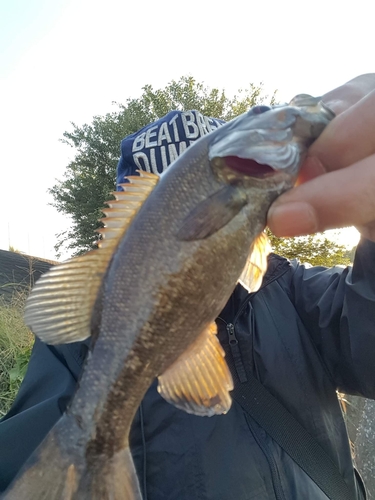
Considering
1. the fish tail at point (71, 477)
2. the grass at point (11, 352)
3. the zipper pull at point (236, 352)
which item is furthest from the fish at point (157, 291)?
the grass at point (11, 352)

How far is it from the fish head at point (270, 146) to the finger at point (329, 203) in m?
0.15

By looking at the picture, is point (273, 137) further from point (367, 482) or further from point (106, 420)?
point (367, 482)

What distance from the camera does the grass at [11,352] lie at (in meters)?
5.53

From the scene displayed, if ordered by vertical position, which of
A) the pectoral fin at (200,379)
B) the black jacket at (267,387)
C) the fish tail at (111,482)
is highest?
the pectoral fin at (200,379)

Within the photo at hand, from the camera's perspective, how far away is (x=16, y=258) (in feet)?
30.6

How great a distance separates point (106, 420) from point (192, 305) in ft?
1.87

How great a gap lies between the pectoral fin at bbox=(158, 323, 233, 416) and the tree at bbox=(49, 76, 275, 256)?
17.0 m

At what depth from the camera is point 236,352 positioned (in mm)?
2428

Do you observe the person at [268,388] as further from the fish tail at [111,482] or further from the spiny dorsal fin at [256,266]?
the fish tail at [111,482]

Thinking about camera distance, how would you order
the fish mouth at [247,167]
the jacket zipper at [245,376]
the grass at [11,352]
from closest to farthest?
the fish mouth at [247,167] → the jacket zipper at [245,376] → the grass at [11,352]

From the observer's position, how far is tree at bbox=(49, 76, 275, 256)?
733 inches

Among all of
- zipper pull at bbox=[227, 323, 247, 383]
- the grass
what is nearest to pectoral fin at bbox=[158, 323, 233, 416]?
zipper pull at bbox=[227, 323, 247, 383]

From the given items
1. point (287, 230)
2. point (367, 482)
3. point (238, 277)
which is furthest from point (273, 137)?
point (367, 482)

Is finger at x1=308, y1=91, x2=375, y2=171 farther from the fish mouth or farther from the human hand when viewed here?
the fish mouth
